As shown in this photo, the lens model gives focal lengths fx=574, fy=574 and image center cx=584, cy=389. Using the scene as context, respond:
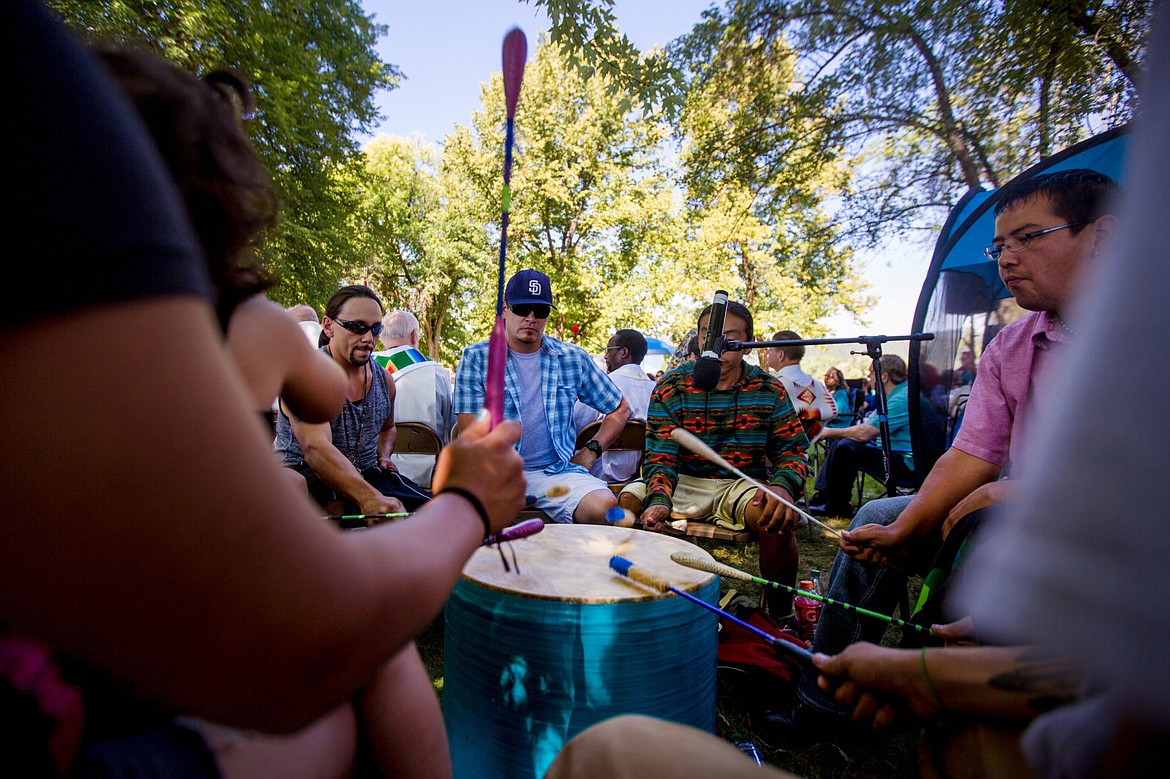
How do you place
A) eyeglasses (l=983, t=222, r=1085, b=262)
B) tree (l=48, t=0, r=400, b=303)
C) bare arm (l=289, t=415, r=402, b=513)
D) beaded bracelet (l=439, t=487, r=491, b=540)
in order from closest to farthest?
beaded bracelet (l=439, t=487, r=491, b=540)
eyeglasses (l=983, t=222, r=1085, b=262)
bare arm (l=289, t=415, r=402, b=513)
tree (l=48, t=0, r=400, b=303)

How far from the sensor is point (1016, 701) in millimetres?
729

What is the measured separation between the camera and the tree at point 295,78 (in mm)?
7301

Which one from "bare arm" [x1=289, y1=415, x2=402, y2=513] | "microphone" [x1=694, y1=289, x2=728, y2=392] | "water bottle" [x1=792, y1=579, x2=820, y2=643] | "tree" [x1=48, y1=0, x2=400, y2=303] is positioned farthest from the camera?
"tree" [x1=48, y1=0, x2=400, y2=303]

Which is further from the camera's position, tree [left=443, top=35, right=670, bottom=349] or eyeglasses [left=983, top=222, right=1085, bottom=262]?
tree [left=443, top=35, right=670, bottom=349]

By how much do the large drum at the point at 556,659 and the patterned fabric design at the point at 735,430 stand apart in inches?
66.4

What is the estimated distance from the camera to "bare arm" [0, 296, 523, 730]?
432 mm

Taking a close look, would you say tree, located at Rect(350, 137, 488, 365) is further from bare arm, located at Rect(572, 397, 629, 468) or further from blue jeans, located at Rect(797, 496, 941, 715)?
blue jeans, located at Rect(797, 496, 941, 715)

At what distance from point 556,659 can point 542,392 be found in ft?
7.63

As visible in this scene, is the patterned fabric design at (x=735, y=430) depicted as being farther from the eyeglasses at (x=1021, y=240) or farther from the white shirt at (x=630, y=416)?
the eyeglasses at (x=1021, y=240)

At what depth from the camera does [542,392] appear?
3648mm

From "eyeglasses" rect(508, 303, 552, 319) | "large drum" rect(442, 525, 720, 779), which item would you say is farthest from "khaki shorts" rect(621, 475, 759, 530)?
"large drum" rect(442, 525, 720, 779)

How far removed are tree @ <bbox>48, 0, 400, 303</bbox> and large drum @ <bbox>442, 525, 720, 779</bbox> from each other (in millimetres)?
3207

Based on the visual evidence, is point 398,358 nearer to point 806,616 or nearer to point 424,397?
point 424,397

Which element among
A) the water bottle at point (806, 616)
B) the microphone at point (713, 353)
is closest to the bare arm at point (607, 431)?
the microphone at point (713, 353)
